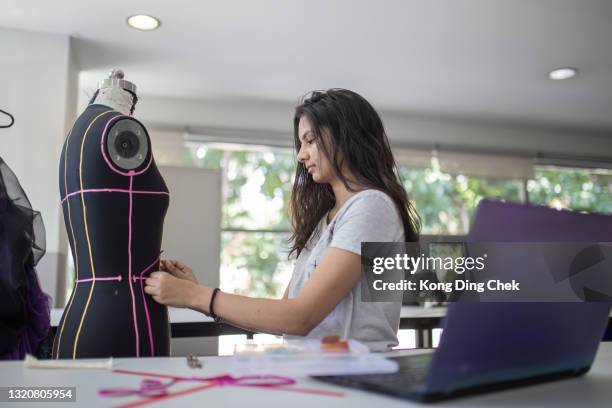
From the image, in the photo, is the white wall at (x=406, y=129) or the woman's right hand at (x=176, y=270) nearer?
the woman's right hand at (x=176, y=270)

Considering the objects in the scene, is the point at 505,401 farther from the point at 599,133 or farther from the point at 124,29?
the point at 599,133

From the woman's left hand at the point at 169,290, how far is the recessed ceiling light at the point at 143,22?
254cm

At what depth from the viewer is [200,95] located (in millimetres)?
4500

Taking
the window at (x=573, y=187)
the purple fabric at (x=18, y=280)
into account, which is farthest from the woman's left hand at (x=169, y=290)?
the window at (x=573, y=187)

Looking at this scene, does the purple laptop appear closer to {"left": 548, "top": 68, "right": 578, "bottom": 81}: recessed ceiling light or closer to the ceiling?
the ceiling

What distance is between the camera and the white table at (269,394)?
0.55m

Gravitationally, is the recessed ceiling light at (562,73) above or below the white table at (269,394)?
above

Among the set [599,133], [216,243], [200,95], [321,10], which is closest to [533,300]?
[321,10]

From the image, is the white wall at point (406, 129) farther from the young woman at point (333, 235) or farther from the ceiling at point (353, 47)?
the young woman at point (333, 235)

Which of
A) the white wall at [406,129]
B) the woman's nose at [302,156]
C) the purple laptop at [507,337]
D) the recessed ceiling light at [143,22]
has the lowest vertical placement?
the purple laptop at [507,337]

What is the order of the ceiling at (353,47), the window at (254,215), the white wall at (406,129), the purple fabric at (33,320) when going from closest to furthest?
the purple fabric at (33,320), the ceiling at (353,47), the white wall at (406,129), the window at (254,215)

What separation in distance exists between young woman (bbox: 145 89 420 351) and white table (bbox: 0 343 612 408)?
0.91 feet

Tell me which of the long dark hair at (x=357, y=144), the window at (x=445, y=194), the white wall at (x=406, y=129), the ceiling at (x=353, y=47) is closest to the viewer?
the long dark hair at (x=357, y=144)

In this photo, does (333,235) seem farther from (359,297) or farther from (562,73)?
(562,73)
